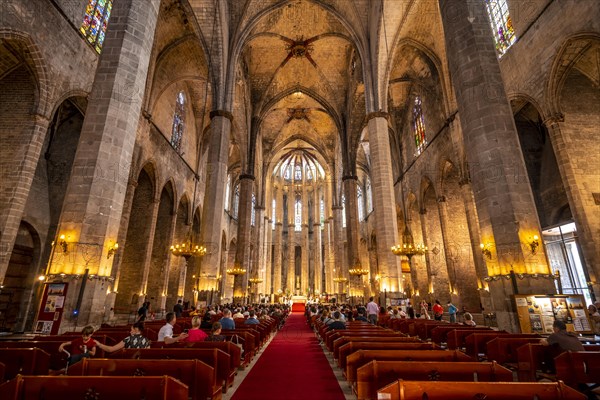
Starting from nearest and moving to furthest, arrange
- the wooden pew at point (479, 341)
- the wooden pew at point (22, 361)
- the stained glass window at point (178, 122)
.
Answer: the wooden pew at point (22, 361), the wooden pew at point (479, 341), the stained glass window at point (178, 122)

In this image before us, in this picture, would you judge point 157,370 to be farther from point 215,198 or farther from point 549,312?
point 215,198

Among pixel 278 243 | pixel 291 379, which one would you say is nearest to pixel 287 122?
pixel 278 243

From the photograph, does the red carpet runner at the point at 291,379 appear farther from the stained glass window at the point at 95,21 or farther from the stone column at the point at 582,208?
the stained glass window at the point at 95,21

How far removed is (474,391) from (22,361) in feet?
16.8

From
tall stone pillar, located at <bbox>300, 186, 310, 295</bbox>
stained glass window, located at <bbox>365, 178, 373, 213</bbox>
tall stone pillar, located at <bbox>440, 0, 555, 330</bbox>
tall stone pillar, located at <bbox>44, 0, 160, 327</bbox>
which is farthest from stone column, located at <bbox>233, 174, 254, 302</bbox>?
tall stone pillar, located at <bbox>300, 186, 310, 295</bbox>

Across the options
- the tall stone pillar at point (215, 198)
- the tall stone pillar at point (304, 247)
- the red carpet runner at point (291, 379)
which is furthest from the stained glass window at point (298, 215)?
the red carpet runner at point (291, 379)

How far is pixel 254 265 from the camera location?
31.3 m

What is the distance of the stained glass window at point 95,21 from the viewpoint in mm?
12422

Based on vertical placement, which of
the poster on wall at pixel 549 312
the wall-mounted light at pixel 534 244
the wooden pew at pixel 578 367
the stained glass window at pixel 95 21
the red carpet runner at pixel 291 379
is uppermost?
the stained glass window at pixel 95 21

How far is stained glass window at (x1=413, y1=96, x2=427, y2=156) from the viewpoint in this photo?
870 inches

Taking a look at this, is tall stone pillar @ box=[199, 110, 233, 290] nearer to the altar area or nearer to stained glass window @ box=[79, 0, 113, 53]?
stained glass window @ box=[79, 0, 113, 53]

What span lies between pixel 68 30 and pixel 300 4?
48.2ft

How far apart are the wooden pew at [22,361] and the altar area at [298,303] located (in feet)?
105

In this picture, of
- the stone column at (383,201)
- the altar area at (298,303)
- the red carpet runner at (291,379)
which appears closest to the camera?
the red carpet runner at (291,379)
